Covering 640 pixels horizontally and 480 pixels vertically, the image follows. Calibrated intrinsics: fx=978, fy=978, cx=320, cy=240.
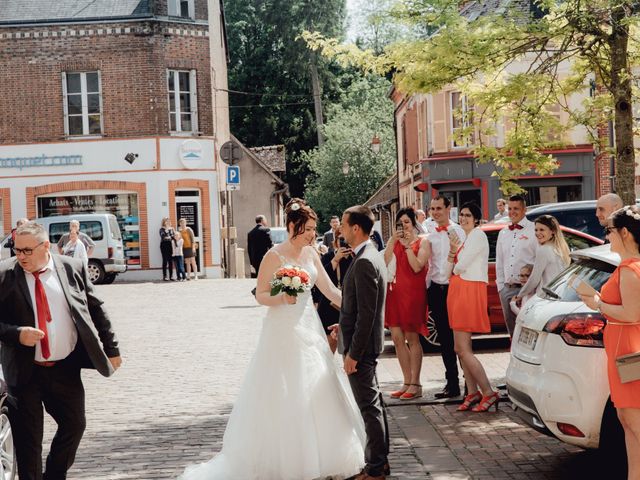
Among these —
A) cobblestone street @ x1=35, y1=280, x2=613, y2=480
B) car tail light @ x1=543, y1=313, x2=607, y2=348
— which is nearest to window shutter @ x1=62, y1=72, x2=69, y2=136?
cobblestone street @ x1=35, y1=280, x2=613, y2=480

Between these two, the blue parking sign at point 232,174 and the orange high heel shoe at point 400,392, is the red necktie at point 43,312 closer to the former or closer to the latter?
the orange high heel shoe at point 400,392

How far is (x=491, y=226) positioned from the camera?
1296 cm

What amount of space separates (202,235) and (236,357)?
20427mm

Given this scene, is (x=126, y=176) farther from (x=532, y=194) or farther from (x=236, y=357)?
(x=236, y=357)

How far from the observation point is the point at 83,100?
108ft

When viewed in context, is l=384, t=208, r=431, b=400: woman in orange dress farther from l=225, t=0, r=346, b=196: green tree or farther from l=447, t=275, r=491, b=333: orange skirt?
l=225, t=0, r=346, b=196: green tree

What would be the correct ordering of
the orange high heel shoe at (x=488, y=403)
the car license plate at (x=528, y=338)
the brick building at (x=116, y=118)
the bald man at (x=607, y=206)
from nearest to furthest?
1. the car license plate at (x=528, y=338)
2. the bald man at (x=607, y=206)
3. the orange high heel shoe at (x=488, y=403)
4. the brick building at (x=116, y=118)

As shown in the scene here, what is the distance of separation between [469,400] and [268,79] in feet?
178

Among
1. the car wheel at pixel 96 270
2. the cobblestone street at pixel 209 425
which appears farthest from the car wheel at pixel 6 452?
the car wheel at pixel 96 270

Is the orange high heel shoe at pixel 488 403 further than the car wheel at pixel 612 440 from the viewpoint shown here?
Yes

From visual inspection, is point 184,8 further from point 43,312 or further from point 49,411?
point 49,411

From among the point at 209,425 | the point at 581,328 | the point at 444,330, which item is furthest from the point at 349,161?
the point at 581,328

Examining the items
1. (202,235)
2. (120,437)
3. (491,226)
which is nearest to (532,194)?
(202,235)

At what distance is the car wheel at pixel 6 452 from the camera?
5777 mm
